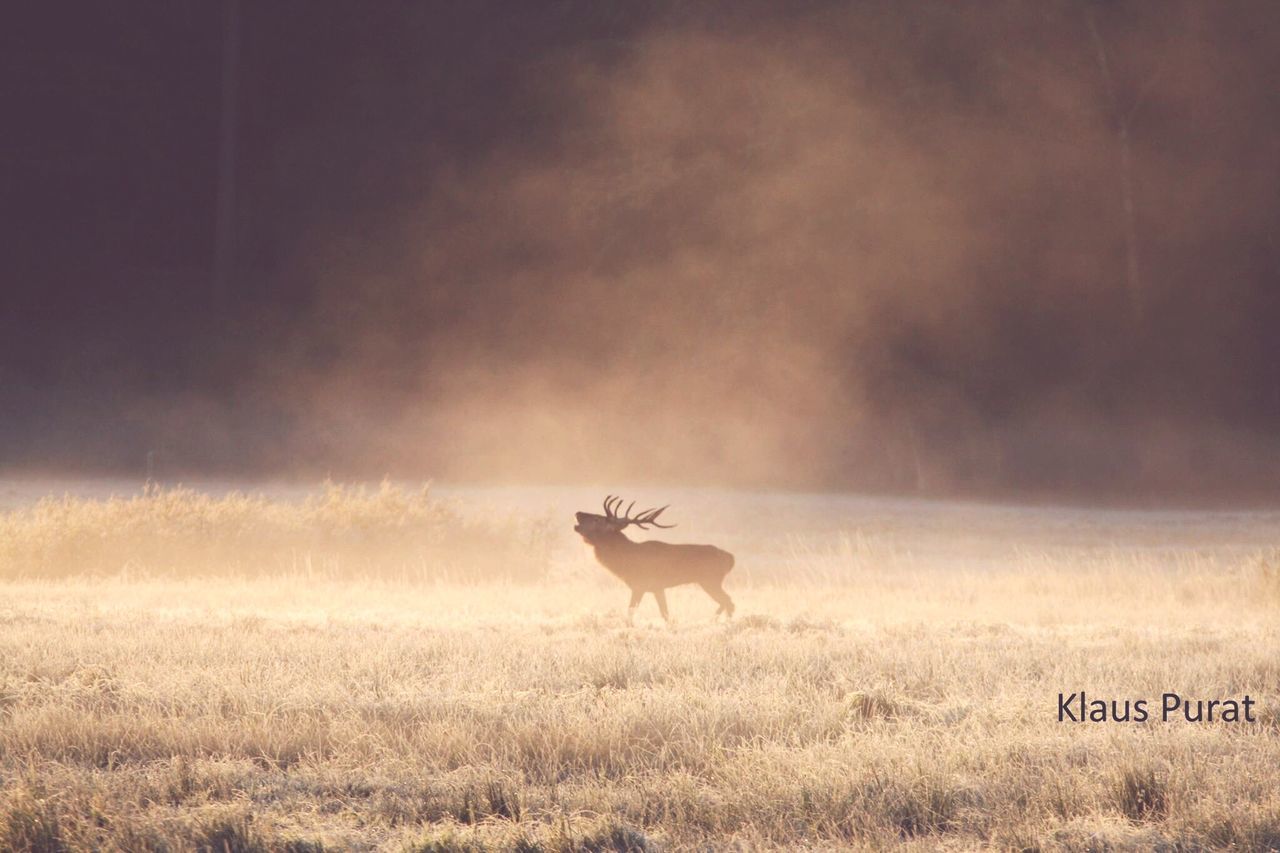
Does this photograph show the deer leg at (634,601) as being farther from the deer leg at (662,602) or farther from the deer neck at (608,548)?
the deer neck at (608,548)

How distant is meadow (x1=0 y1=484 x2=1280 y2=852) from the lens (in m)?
4.91

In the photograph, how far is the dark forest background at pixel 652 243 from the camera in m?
30.4

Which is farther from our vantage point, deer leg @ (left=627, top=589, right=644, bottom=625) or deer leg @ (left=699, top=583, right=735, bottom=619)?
deer leg @ (left=699, top=583, right=735, bottom=619)

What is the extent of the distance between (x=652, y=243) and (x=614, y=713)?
27.3 metres

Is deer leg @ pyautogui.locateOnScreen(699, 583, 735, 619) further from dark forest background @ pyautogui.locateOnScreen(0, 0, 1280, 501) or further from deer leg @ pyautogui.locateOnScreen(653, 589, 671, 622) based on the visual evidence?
dark forest background @ pyautogui.locateOnScreen(0, 0, 1280, 501)

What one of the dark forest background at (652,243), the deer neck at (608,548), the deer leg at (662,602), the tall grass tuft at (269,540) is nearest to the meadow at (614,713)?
the tall grass tuft at (269,540)

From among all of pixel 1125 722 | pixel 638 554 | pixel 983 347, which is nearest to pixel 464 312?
pixel 983 347

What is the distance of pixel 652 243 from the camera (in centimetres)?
3316

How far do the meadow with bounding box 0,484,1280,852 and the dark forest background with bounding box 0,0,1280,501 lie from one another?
16396mm

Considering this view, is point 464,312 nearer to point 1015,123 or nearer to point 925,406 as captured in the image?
point 925,406

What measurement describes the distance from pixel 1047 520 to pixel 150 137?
959 inches

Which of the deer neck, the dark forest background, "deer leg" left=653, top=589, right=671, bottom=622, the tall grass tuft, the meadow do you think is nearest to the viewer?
the meadow

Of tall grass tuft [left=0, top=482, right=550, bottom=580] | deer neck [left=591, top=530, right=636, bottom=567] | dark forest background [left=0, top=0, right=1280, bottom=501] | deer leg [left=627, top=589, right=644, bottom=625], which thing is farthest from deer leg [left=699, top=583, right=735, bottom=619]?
dark forest background [left=0, top=0, right=1280, bottom=501]

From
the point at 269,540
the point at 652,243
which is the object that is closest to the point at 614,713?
the point at 269,540
